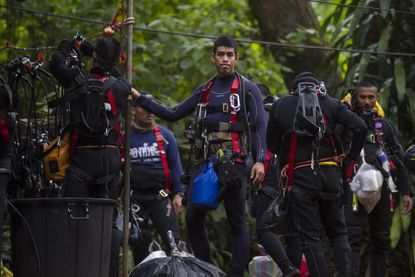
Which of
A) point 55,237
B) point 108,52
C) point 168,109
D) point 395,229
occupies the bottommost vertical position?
point 395,229

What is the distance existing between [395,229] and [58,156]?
6344mm

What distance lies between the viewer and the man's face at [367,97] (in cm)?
1104

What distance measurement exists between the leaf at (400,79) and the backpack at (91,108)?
6.40 m

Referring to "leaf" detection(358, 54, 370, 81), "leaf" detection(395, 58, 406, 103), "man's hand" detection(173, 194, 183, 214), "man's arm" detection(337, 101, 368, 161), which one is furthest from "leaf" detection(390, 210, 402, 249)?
"man's arm" detection(337, 101, 368, 161)

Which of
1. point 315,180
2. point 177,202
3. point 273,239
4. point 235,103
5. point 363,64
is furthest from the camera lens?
point 363,64

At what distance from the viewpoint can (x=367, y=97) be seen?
1103cm

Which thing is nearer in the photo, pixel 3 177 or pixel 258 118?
pixel 3 177

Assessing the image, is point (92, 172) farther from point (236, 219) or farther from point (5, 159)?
point (236, 219)

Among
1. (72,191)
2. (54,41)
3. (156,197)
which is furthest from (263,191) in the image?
(54,41)

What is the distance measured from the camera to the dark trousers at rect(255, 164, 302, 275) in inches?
411

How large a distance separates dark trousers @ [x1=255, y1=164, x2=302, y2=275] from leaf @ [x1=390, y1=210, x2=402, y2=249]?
2.91 meters

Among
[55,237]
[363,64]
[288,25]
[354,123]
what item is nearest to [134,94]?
[55,237]

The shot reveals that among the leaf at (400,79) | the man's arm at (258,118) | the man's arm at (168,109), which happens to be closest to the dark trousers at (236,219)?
the man's arm at (258,118)

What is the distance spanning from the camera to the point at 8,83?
876cm
